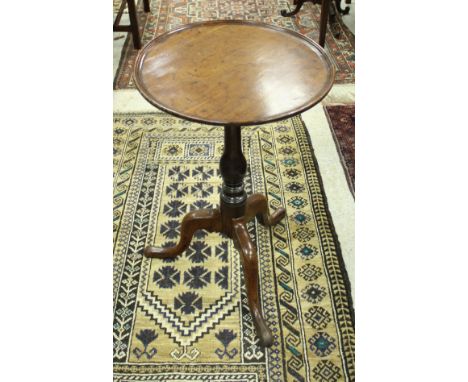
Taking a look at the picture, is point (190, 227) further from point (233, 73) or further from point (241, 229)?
point (233, 73)

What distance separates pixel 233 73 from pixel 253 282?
0.79 metres

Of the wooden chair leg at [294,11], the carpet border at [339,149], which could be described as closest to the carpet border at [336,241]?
the carpet border at [339,149]

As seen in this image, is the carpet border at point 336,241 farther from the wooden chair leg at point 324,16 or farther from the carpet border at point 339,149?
the wooden chair leg at point 324,16

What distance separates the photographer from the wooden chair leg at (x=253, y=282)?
5.94 feet

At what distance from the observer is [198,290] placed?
203cm

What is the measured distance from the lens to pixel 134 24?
3705mm

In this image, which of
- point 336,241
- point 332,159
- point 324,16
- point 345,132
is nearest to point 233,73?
point 336,241

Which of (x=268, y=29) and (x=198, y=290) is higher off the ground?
(x=268, y=29)

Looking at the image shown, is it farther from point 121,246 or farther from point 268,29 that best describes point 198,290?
point 268,29

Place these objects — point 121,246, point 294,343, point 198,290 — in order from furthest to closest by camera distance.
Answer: point 121,246
point 198,290
point 294,343

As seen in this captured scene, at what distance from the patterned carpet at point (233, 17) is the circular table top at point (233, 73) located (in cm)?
191

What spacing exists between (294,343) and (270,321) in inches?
5.1

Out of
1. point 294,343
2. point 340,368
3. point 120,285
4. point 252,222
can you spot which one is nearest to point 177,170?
point 252,222

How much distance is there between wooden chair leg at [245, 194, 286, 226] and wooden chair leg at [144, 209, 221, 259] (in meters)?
0.14
